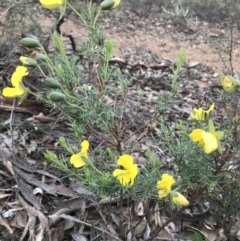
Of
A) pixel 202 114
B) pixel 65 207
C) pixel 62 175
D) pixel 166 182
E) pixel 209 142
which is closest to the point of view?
pixel 209 142

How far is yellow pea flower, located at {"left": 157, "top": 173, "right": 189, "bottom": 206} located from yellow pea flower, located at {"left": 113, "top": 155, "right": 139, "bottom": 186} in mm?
100

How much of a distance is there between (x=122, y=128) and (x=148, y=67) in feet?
8.18

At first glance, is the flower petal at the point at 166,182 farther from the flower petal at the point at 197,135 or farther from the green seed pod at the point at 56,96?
the green seed pod at the point at 56,96

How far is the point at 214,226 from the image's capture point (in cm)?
233

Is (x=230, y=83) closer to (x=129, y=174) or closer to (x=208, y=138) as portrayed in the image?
(x=208, y=138)

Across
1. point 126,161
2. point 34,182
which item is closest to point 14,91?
point 126,161

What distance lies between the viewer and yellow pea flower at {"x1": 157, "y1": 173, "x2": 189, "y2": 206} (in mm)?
1648

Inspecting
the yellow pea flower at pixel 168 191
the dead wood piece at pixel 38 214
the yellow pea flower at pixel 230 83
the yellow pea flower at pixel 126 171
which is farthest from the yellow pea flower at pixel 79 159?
the yellow pea flower at pixel 230 83

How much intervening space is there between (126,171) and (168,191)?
166mm

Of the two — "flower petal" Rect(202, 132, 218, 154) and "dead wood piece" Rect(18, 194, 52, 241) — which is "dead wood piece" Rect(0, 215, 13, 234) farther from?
"flower petal" Rect(202, 132, 218, 154)

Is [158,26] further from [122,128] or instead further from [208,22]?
[122,128]

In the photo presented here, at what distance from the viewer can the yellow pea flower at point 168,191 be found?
64.9 inches

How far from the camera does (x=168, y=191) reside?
1.67m

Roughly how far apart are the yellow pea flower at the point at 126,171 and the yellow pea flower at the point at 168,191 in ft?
0.33
